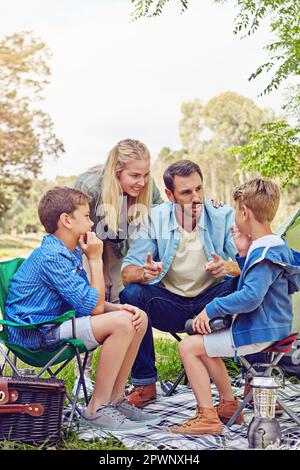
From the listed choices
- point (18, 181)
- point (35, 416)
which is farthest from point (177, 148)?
point (35, 416)

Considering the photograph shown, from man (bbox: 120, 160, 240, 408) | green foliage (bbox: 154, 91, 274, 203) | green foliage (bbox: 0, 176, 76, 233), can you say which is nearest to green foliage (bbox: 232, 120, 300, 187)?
green foliage (bbox: 0, 176, 76, 233)

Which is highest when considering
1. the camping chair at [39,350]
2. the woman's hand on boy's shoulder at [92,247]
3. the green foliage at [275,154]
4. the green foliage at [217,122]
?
the green foliage at [217,122]

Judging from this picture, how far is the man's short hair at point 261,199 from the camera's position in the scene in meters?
2.79

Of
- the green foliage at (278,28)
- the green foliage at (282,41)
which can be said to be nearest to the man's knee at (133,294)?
the green foliage at (278,28)

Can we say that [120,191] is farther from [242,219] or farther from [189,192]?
[242,219]

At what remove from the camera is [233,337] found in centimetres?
272

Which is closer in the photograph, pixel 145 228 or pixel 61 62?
pixel 145 228

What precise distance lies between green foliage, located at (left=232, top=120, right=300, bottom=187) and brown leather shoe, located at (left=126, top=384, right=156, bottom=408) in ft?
18.6

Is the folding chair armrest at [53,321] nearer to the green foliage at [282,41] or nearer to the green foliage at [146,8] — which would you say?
the green foliage at [146,8]

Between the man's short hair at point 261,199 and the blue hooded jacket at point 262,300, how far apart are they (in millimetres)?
153

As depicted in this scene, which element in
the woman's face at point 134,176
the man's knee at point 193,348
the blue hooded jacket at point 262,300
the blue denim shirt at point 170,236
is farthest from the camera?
the woman's face at point 134,176

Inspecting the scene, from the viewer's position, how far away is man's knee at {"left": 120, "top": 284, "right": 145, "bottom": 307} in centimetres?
322
